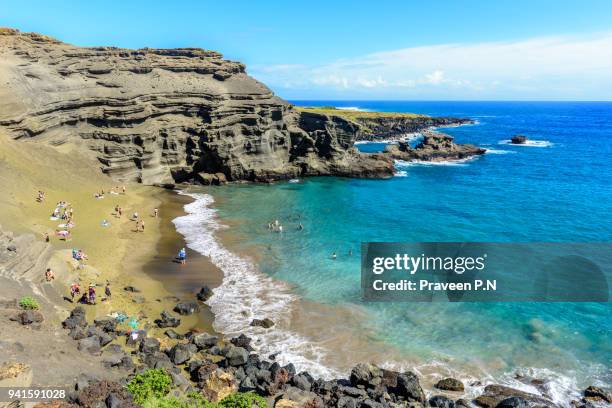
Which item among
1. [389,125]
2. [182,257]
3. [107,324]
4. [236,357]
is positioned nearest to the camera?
[236,357]

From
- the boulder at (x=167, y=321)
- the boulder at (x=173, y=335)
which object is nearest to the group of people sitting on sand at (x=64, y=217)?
the boulder at (x=167, y=321)

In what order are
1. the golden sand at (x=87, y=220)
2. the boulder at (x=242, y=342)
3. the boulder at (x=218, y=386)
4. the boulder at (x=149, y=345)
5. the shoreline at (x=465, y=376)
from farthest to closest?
1. the golden sand at (x=87, y=220)
2. the boulder at (x=242, y=342)
3. the boulder at (x=149, y=345)
4. the shoreline at (x=465, y=376)
5. the boulder at (x=218, y=386)

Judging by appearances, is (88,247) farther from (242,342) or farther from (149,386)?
(149,386)

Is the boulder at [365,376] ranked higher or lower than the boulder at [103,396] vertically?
lower

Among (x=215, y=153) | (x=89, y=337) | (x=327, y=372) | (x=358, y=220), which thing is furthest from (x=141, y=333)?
(x=215, y=153)

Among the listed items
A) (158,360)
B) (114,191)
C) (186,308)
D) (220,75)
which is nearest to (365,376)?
(158,360)

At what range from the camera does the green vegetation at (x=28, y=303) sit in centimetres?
2106

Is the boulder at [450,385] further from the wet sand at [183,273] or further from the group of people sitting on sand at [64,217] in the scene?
the group of people sitting on sand at [64,217]

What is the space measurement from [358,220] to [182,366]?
28871 millimetres

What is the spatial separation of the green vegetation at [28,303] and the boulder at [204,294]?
31.4 ft

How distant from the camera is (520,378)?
21.2 metres

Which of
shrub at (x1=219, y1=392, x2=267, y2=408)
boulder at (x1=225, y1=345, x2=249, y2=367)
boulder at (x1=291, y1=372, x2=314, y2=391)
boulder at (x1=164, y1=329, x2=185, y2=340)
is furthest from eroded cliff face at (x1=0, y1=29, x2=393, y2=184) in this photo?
shrub at (x1=219, y1=392, x2=267, y2=408)

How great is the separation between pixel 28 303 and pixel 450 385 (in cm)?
2107

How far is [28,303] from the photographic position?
21219 millimetres
